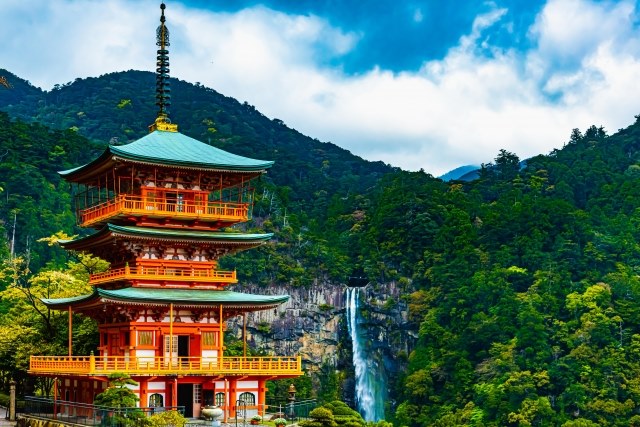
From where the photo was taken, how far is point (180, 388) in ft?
131

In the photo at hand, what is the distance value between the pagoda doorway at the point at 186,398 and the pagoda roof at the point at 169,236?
5.58m

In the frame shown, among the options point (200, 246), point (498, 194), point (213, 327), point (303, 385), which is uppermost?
point (498, 194)

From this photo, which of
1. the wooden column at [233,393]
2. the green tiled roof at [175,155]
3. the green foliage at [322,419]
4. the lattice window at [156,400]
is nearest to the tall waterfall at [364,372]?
the wooden column at [233,393]

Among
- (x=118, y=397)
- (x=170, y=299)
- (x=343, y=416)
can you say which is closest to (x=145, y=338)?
(x=170, y=299)

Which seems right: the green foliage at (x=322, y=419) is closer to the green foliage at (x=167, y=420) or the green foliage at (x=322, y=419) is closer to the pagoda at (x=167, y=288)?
the green foliage at (x=167, y=420)

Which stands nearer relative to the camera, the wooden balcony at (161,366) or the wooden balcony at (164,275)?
the wooden balcony at (161,366)

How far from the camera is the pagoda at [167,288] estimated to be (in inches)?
1531

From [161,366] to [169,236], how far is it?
4976mm

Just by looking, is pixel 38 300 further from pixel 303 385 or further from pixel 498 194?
pixel 498 194

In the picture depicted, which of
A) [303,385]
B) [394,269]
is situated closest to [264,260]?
[394,269]

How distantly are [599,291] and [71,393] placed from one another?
142 feet

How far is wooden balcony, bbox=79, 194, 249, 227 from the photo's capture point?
4047cm

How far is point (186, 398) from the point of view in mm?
39812

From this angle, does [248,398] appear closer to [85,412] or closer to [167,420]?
[85,412]
